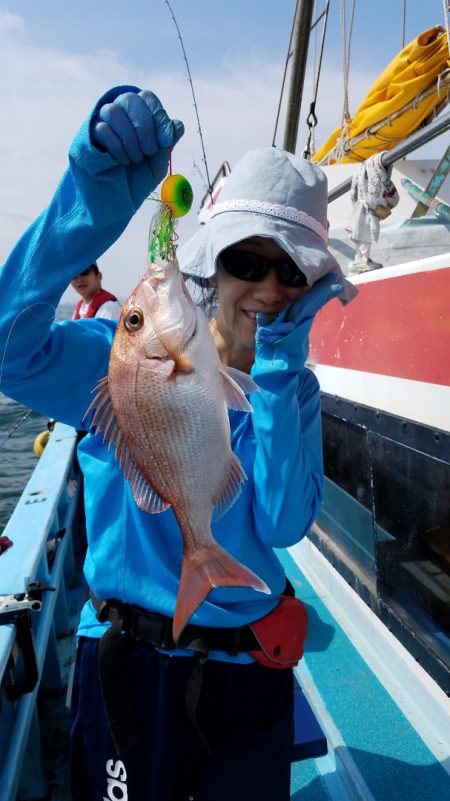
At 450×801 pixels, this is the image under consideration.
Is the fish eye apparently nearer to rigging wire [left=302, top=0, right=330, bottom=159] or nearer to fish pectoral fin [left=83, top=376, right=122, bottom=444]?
fish pectoral fin [left=83, top=376, right=122, bottom=444]

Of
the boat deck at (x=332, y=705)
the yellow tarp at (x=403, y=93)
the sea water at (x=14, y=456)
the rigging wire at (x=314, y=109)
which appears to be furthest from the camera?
the sea water at (x=14, y=456)

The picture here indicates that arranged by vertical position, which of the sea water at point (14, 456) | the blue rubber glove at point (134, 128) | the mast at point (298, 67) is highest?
the mast at point (298, 67)

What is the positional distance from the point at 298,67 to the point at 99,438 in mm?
5799

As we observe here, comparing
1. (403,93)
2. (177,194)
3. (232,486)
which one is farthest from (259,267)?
(403,93)

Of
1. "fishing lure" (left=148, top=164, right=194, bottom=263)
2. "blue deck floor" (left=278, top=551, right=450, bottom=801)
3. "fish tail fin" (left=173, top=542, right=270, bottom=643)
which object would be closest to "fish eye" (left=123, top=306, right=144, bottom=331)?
"fishing lure" (left=148, top=164, right=194, bottom=263)

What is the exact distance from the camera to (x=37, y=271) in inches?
54.5

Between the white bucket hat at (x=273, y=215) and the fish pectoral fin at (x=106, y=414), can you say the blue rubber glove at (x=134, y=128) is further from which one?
the fish pectoral fin at (x=106, y=414)

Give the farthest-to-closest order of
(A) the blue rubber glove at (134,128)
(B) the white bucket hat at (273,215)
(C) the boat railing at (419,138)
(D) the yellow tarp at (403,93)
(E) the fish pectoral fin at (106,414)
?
1. (D) the yellow tarp at (403,93)
2. (C) the boat railing at (419,138)
3. (B) the white bucket hat at (273,215)
4. (E) the fish pectoral fin at (106,414)
5. (A) the blue rubber glove at (134,128)

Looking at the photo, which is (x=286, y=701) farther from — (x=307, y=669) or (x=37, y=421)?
(x=37, y=421)

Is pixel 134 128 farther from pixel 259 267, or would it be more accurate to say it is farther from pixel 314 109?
pixel 314 109

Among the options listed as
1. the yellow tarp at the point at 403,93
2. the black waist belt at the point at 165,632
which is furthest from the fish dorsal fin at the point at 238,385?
the yellow tarp at the point at 403,93

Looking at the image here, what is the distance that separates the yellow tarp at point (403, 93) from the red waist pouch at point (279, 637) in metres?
3.93

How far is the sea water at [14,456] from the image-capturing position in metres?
8.43

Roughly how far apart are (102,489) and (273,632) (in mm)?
668
